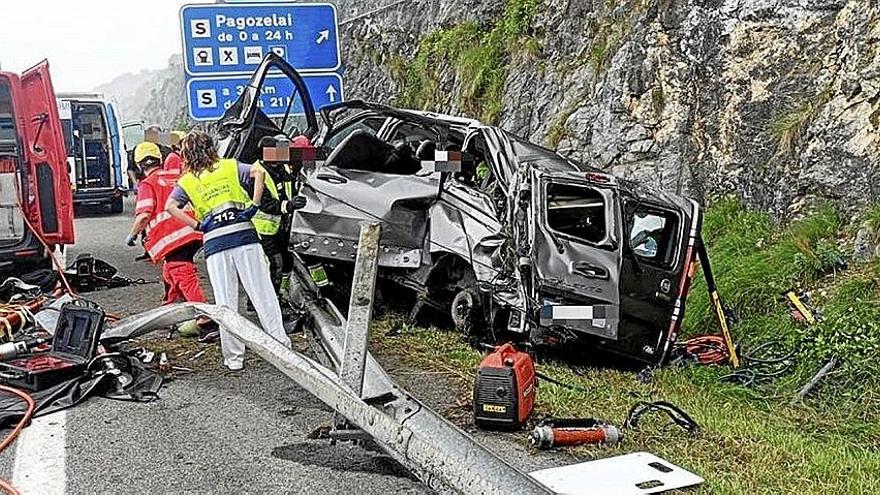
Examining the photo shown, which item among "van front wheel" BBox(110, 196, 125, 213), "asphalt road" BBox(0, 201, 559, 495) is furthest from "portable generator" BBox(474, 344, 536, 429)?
"van front wheel" BBox(110, 196, 125, 213)

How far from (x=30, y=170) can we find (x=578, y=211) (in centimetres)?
505

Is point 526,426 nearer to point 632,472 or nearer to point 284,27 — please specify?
point 632,472

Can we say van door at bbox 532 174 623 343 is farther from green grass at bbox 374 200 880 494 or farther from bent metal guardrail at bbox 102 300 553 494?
bent metal guardrail at bbox 102 300 553 494

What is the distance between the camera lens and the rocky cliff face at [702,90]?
924 centimetres

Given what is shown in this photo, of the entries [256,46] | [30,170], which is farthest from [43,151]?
[256,46]

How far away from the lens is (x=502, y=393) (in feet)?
16.9

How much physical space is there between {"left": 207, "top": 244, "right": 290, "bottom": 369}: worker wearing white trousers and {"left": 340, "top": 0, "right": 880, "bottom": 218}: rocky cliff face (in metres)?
5.55

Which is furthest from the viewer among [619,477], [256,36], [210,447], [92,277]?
[256,36]

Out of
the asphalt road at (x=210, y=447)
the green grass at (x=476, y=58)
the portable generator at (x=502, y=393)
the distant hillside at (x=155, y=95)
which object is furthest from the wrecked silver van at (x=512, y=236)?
the distant hillside at (x=155, y=95)

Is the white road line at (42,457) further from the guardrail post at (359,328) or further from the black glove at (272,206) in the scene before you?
the black glove at (272,206)

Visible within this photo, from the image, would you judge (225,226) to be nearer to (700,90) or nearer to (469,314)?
(469,314)

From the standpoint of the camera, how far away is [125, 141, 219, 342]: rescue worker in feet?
25.2

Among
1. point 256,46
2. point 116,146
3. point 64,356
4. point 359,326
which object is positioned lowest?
point 64,356

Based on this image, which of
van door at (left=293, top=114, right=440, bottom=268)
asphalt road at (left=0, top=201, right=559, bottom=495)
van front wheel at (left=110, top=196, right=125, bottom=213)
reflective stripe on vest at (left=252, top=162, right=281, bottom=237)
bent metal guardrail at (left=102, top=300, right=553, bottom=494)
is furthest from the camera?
van front wheel at (left=110, top=196, right=125, bottom=213)
